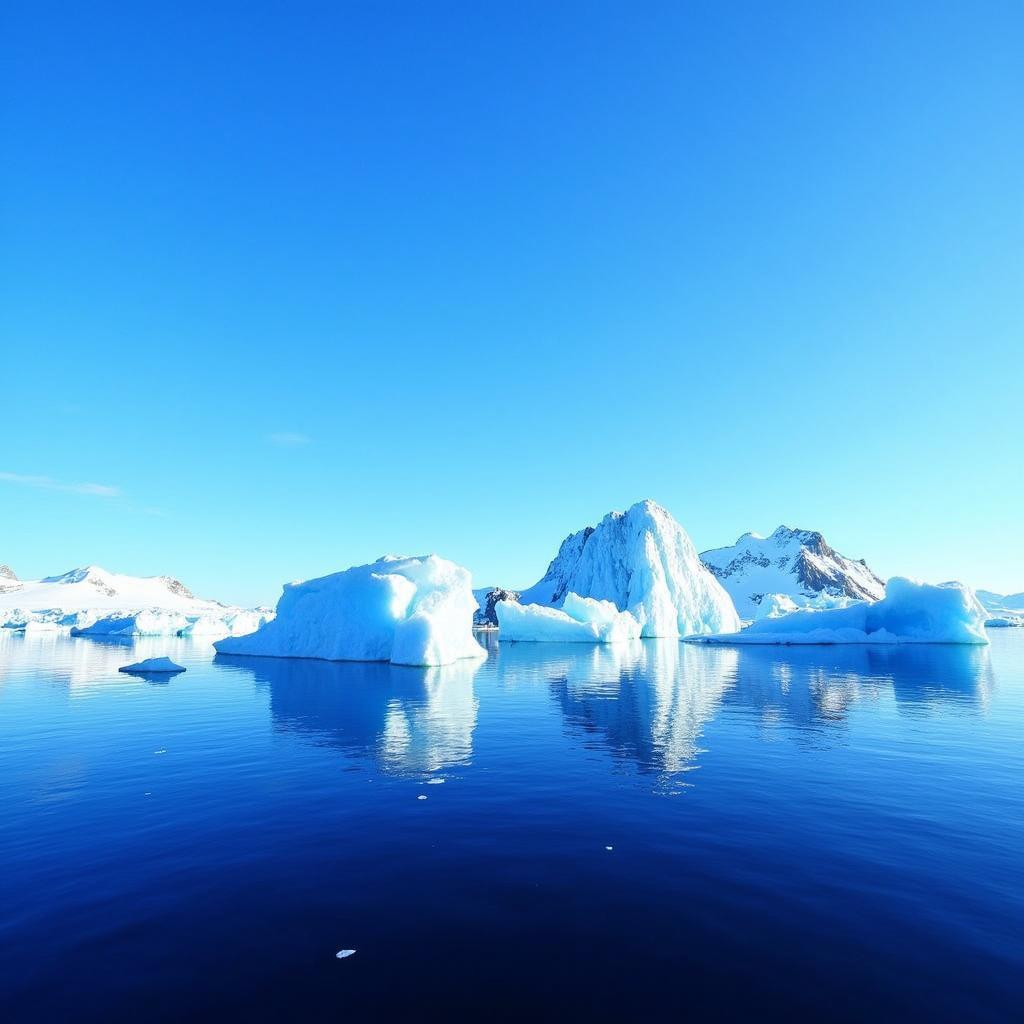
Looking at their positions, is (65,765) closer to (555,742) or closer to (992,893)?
(555,742)

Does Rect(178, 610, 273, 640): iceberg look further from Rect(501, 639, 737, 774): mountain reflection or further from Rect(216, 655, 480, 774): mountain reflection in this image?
Rect(501, 639, 737, 774): mountain reflection

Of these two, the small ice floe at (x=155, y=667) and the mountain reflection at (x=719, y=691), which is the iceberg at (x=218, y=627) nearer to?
the small ice floe at (x=155, y=667)

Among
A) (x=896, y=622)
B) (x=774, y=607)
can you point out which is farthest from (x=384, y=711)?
(x=774, y=607)

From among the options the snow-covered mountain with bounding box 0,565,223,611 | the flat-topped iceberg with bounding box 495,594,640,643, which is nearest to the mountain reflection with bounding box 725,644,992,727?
the flat-topped iceberg with bounding box 495,594,640,643

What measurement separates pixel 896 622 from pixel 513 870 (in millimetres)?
77701

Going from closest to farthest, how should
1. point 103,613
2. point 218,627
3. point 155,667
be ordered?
1. point 155,667
2. point 218,627
3. point 103,613

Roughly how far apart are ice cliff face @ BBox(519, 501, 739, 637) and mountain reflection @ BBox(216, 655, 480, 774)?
191ft

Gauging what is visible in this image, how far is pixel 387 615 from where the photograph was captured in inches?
1797

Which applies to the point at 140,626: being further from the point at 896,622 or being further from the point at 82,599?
the point at 896,622

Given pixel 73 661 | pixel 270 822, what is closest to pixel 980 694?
pixel 270 822

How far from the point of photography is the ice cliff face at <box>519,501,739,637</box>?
3656 inches

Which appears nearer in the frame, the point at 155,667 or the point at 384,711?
the point at 384,711

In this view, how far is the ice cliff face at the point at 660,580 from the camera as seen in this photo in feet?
Answer: 305

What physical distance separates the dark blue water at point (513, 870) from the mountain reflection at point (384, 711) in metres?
0.26
